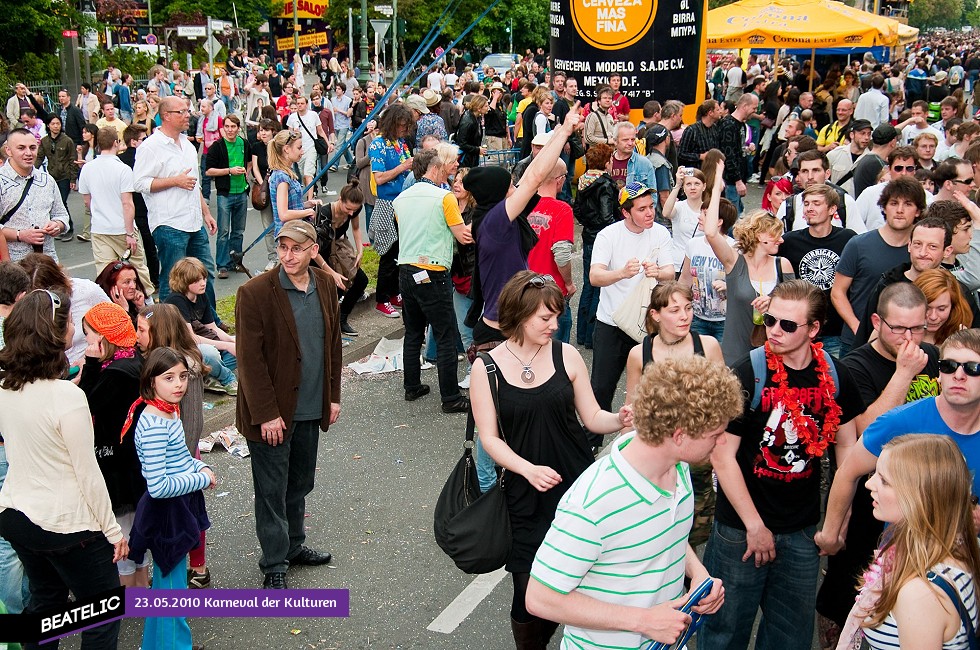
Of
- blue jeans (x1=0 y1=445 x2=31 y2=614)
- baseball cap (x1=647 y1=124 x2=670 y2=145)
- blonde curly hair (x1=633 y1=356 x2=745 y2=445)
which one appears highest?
baseball cap (x1=647 y1=124 x2=670 y2=145)

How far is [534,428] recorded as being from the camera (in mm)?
4102

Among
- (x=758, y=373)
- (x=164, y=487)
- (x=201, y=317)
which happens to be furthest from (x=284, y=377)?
(x=201, y=317)

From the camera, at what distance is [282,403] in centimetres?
503

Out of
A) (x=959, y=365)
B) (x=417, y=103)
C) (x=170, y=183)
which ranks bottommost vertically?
(x=959, y=365)

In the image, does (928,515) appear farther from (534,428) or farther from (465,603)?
(465,603)

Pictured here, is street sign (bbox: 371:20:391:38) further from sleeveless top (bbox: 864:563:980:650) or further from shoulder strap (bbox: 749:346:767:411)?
sleeveless top (bbox: 864:563:980:650)

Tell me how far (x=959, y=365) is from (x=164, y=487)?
3.32 metres

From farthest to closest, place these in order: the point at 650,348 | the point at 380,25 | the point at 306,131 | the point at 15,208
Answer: the point at 380,25
the point at 306,131
the point at 15,208
the point at 650,348

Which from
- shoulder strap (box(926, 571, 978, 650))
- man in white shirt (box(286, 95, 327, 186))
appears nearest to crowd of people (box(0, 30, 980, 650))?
shoulder strap (box(926, 571, 978, 650))

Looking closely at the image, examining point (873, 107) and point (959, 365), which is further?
point (873, 107)

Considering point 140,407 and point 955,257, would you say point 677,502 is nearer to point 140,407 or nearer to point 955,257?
point 140,407

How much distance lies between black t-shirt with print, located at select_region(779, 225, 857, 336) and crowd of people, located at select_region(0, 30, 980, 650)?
14 millimetres

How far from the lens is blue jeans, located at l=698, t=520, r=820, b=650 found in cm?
386
